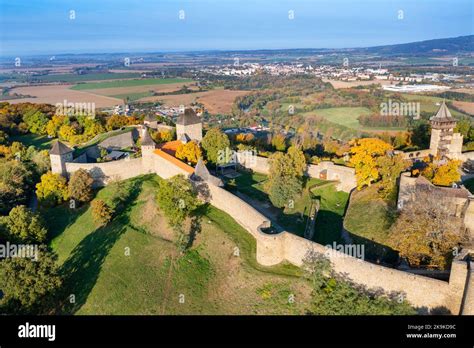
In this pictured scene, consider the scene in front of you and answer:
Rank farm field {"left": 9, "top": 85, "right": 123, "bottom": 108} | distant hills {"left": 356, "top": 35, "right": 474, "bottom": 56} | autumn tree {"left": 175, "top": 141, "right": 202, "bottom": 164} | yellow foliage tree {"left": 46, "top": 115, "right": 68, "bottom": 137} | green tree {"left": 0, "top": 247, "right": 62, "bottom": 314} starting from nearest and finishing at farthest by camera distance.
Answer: green tree {"left": 0, "top": 247, "right": 62, "bottom": 314}, autumn tree {"left": 175, "top": 141, "right": 202, "bottom": 164}, yellow foliage tree {"left": 46, "top": 115, "right": 68, "bottom": 137}, farm field {"left": 9, "top": 85, "right": 123, "bottom": 108}, distant hills {"left": 356, "top": 35, "right": 474, "bottom": 56}

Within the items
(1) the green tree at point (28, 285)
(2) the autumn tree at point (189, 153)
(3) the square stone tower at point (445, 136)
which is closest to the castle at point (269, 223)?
(3) the square stone tower at point (445, 136)

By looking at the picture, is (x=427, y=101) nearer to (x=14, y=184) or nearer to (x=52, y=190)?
(x=52, y=190)

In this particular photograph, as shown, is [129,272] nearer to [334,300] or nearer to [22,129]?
[334,300]

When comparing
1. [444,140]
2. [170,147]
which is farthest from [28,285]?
[444,140]

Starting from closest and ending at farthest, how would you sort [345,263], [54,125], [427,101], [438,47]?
[345,263]
[54,125]
[427,101]
[438,47]

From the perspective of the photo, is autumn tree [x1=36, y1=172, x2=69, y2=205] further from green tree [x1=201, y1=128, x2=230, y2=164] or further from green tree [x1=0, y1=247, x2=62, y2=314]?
green tree [x1=201, y1=128, x2=230, y2=164]

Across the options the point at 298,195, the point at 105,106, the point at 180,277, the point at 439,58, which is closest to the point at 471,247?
the point at 298,195

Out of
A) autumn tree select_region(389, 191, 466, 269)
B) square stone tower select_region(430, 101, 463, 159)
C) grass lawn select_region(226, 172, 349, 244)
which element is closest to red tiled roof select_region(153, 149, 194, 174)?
grass lawn select_region(226, 172, 349, 244)
